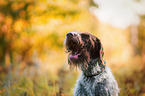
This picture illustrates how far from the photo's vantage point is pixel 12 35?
925 centimetres

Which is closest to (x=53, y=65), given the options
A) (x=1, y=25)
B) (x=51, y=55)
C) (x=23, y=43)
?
(x=51, y=55)

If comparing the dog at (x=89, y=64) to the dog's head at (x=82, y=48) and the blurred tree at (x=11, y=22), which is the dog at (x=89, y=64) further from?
the blurred tree at (x=11, y=22)

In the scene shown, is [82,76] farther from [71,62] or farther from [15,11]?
[15,11]

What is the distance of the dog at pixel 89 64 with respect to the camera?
100.0 inches

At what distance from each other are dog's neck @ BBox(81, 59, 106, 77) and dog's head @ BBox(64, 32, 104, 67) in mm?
67

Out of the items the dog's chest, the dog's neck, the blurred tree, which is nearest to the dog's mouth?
the dog's neck

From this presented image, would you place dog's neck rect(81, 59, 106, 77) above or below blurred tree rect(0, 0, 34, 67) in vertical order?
below

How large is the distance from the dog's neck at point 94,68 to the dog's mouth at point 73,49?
0.95ft

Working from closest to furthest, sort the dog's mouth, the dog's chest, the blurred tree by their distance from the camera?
the dog's mouth → the dog's chest → the blurred tree

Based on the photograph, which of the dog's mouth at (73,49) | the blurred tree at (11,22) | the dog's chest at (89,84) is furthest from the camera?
the blurred tree at (11,22)

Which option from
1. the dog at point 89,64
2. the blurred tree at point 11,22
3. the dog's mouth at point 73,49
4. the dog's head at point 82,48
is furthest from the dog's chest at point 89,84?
the blurred tree at point 11,22

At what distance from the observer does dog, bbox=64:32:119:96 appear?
2.54 m

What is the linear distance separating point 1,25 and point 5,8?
108 cm

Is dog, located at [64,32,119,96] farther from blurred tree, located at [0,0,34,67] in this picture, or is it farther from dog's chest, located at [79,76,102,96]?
blurred tree, located at [0,0,34,67]
